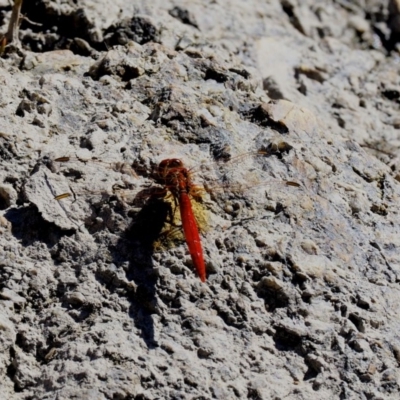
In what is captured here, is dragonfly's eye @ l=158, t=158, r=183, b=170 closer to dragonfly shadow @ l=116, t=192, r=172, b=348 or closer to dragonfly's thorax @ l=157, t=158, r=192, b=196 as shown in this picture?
dragonfly's thorax @ l=157, t=158, r=192, b=196

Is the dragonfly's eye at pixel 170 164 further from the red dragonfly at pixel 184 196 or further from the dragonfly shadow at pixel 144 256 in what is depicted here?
the dragonfly shadow at pixel 144 256

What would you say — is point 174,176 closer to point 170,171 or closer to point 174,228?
point 170,171

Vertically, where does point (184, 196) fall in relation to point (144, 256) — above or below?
above

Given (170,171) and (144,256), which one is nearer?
(144,256)

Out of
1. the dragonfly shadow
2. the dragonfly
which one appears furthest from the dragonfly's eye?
the dragonfly shadow

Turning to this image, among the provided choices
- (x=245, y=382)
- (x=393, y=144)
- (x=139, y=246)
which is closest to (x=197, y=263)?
(x=139, y=246)

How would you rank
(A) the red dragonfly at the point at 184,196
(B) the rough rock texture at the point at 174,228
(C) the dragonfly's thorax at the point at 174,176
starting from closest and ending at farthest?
(B) the rough rock texture at the point at 174,228 < (A) the red dragonfly at the point at 184,196 < (C) the dragonfly's thorax at the point at 174,176

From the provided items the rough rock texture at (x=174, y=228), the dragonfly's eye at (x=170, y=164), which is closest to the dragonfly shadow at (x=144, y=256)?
the rough rock texture at (x=174, y=228)

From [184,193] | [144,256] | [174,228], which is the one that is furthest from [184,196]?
[144,256]
